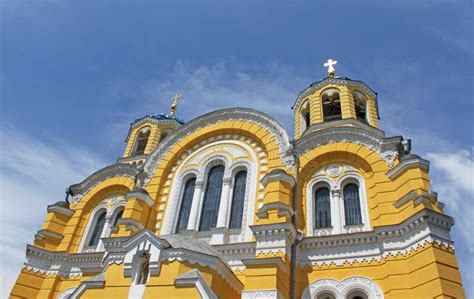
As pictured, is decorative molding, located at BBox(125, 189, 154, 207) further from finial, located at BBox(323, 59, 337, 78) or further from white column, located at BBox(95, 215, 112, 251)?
finial, located at BBox(323, 59, 337, 78)

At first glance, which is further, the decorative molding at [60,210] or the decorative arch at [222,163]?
the decorative molding at [60,210]

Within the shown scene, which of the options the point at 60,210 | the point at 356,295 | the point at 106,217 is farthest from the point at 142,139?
the point at 356,295

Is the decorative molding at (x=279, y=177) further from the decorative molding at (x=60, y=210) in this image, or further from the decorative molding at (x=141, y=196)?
the decorative molding at (x=60, y=210)

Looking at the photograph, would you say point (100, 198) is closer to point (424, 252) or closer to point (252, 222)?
point (252, 222)

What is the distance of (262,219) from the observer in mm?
14453

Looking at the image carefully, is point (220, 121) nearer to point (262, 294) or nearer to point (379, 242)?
point (379, 242)

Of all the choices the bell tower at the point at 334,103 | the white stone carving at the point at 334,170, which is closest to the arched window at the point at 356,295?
the white stone carving at the point at 334,170

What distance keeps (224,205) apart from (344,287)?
20.3ft

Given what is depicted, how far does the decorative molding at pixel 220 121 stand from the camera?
18.1 meters

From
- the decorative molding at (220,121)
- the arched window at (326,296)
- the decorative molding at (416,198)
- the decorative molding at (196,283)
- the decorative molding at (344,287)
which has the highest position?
the decorative molding at (220,121)

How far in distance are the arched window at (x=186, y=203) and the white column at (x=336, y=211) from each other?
21.7ft

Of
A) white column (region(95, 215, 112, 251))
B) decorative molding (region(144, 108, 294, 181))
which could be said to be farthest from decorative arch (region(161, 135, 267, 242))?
white column (region(95, 215, 112, 251))

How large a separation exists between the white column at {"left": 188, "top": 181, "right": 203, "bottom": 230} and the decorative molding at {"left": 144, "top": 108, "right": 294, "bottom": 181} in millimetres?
2998

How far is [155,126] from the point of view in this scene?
93.0 ft
